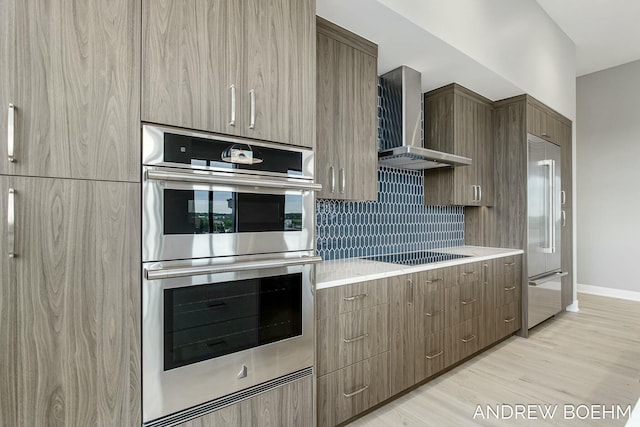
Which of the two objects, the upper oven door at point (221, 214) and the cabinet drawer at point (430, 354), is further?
the cabinet drawer at point (430, 354)

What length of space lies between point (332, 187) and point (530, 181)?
2576 mm

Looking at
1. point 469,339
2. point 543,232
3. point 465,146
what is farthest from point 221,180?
point 543,232

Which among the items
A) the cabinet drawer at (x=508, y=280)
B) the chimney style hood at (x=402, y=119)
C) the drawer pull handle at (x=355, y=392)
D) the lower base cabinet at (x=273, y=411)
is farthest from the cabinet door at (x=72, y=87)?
the cabinet drawer at (x=508, y=280)

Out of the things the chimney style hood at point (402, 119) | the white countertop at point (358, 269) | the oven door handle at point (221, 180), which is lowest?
the white countertop at point (358, 269)

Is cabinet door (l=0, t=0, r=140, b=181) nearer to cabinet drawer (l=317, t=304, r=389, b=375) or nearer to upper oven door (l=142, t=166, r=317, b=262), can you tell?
upper oven door (l=142, t=166, r=317, b=262)

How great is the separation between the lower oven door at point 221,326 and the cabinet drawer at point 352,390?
32 cm

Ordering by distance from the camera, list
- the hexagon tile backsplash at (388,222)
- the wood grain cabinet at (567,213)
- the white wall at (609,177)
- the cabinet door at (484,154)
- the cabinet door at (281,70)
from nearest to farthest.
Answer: the cabinet door at (281,70)
the hexagon tile backsplash at (388,222)
the cabinet door at (484,154)
the wood grain cabinet at (567,213)
the white wall at (609,177)

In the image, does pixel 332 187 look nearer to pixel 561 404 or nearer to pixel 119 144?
pixel 119 144

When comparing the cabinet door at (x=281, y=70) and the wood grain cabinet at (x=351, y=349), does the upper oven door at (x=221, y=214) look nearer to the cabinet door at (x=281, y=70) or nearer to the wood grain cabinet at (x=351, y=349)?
the cabinet door at (x=281, y=70)

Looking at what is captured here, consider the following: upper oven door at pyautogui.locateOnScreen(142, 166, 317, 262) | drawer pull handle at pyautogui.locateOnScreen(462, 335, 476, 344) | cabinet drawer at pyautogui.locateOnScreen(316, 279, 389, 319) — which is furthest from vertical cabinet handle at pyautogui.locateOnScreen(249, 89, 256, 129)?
drawer pull handle at pyautogui.locateOnScreen(462, 335, 476, 344)

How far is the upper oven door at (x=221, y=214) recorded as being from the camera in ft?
3.98

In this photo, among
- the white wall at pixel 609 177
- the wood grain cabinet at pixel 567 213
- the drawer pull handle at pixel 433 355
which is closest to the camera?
the drawer pull handle at pixel 433 355

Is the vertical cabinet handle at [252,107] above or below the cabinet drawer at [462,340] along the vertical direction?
above

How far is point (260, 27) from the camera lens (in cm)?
148
